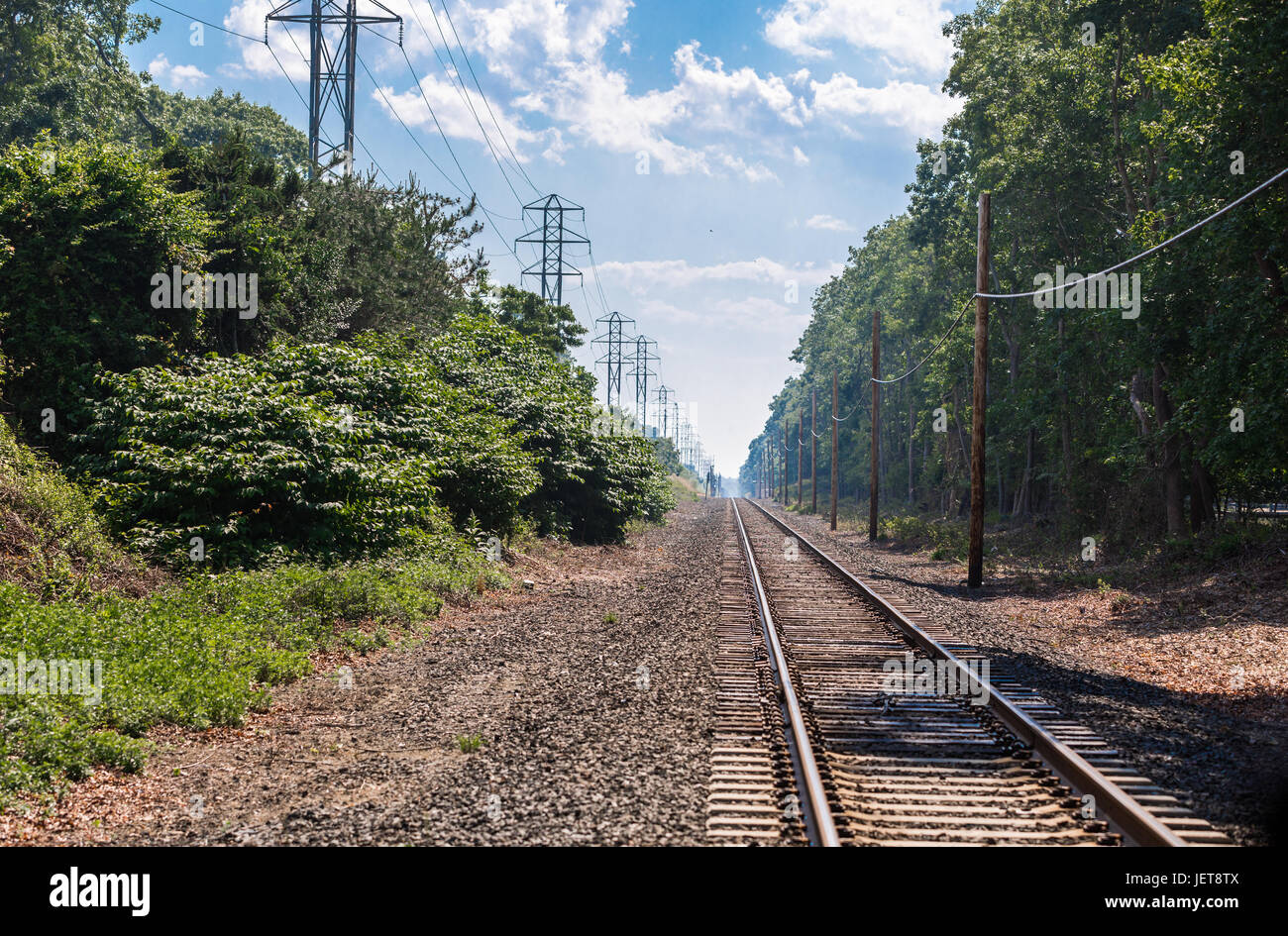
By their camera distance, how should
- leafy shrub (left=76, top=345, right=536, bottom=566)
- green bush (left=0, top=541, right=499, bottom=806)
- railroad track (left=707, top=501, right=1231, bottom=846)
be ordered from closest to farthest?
railroad track (left=707, top=501, right=1231, bottom=846) → green bush (left=0, top=541, right=499, bottom=806) → leafy shrub (left=76, top=345, right=536, bottom=566)

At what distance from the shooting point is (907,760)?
673 cm

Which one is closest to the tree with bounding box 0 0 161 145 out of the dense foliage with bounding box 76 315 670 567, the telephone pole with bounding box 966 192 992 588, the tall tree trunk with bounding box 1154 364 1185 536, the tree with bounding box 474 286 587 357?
the tree with bounding box 474 286 587 357

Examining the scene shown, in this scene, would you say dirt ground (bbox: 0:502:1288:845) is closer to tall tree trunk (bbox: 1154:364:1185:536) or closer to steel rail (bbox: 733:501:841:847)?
steel rail (bbox: 733:501:841:847)

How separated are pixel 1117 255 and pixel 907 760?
23642 millimetres

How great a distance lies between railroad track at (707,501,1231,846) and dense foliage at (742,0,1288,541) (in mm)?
10095

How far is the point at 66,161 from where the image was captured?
603 inches

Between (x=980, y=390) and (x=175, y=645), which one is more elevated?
(x=980, y=390)

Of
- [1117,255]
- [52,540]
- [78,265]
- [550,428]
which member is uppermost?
[1117,255]

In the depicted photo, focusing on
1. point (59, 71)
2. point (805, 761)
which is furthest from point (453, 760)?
point (59, 71)

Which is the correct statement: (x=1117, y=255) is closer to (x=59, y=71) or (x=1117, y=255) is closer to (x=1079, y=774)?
(x=1079, y=774)

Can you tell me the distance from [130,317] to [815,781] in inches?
589

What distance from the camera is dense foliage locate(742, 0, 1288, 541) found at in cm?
1582

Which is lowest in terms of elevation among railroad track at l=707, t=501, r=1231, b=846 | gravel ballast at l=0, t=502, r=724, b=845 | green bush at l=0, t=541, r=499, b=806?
gravel ballast at l=0, t=502, r=724, b=845

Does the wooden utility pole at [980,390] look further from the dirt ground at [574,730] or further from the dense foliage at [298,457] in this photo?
the dense foliage at [298,457]
